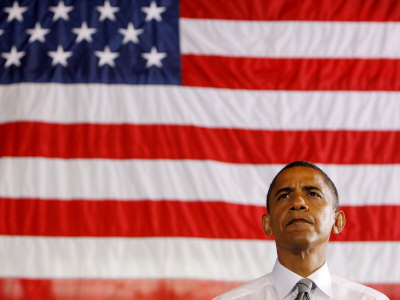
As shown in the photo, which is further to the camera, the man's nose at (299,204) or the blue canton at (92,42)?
the blue canton at (92,42)

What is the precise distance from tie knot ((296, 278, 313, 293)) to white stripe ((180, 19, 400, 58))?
1.33m

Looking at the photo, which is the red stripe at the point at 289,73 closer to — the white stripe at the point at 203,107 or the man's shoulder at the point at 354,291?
the white stripe at the point at 203,107

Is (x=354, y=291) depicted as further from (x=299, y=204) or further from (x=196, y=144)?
(x=196, y=144)

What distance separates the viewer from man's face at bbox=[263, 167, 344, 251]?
1.75 meters

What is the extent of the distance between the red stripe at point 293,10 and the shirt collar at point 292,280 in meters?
1.40

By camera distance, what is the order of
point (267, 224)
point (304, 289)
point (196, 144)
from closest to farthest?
point (304, 289) → point (267, 224) → point (196, 144)

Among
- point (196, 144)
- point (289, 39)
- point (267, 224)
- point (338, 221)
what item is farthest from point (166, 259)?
point (289, 39)

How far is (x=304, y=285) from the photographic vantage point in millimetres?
1691

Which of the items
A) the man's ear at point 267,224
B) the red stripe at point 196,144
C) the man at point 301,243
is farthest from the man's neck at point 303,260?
the red stripe at point 196,144

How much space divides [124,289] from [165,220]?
323mm

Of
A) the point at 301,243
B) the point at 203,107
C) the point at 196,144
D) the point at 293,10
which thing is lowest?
the point at 301,243

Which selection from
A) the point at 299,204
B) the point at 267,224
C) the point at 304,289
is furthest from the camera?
the point at 267,224

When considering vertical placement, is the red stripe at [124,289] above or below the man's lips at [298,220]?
above

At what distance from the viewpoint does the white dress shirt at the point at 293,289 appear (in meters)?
1.75
